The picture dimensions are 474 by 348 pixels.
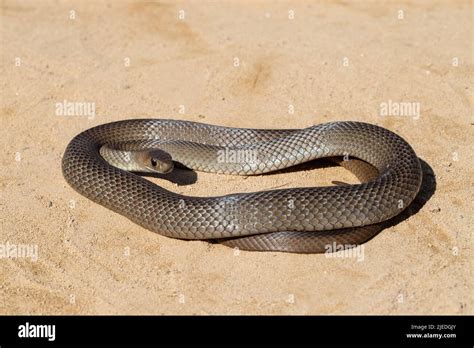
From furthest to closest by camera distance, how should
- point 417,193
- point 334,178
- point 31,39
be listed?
point 31,39 → point 334,178 → point 417,193

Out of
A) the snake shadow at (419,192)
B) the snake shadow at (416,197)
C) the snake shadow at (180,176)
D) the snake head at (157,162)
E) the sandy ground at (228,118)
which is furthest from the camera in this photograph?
the snake shadow at (180,176)

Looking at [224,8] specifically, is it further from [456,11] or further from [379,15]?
[456,11]

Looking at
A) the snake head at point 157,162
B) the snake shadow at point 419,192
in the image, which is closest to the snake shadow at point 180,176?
the snake head at point 157,162

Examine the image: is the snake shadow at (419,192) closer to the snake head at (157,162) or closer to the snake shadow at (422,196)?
the snake shadow at (422,196)

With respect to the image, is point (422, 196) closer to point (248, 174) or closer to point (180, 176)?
point (248, 174)

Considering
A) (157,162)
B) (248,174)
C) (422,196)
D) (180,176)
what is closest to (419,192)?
(422,196)

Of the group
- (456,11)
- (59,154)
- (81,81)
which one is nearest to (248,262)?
(59,154)

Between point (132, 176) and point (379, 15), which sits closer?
point (132, 176)
